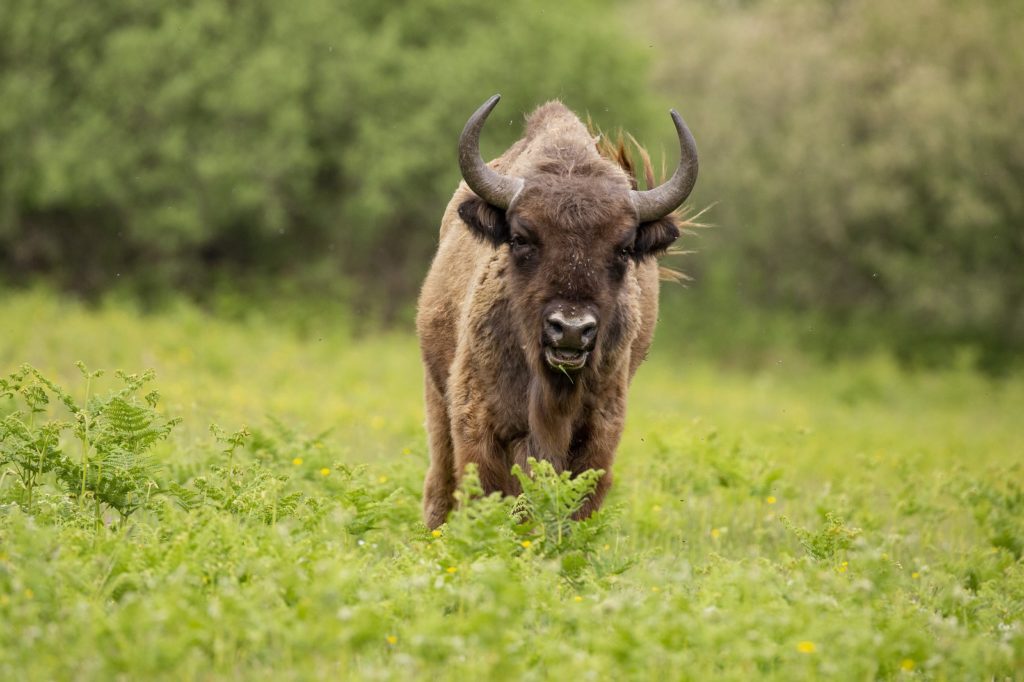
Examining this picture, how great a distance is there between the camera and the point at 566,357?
22.8 ft

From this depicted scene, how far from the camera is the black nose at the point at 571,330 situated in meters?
6.80

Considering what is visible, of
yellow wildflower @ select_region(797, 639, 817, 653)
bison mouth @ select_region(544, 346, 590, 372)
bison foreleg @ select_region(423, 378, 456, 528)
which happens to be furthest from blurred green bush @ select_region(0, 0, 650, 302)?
yellow wildflower @ select_region(797, 639, 817, 653)

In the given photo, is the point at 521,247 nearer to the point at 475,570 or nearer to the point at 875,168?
the point at 475,570

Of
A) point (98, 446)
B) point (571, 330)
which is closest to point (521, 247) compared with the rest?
point (571, 330)

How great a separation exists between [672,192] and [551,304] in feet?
4.24

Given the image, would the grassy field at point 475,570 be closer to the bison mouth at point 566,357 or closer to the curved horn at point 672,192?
the bison mouth at point 566,357

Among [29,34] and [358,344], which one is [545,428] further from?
[29,34]

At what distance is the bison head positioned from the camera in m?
7.00

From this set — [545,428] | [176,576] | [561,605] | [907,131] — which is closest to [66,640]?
[176,576]

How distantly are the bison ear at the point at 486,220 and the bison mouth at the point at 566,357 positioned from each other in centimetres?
96

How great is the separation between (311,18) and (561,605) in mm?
22769

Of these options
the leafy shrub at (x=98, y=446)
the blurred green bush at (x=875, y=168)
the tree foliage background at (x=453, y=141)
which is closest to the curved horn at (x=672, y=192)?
the leafy shrub at (x=98, y=446)

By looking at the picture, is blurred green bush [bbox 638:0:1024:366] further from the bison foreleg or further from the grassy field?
the bison foreleg

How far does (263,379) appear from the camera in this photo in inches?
661
